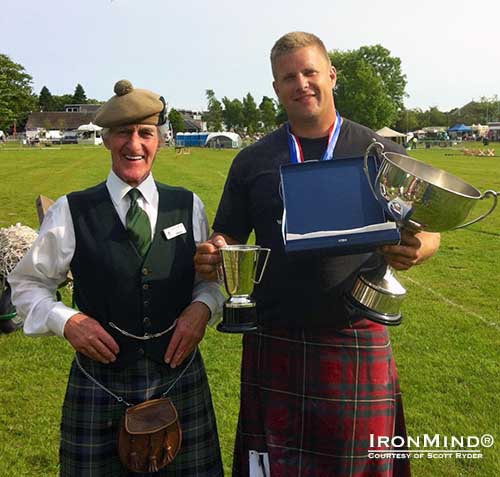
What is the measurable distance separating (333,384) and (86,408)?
97 centimetres

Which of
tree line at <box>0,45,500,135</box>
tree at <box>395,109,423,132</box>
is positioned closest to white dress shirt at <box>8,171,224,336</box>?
tree line at <box>0,45,500,135</box>

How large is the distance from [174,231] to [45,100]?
135546 mm

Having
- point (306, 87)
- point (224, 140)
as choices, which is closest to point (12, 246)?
point (306, 87)

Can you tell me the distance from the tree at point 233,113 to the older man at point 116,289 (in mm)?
90396

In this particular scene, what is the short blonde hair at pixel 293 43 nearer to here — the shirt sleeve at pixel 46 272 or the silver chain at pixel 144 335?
the shirt sleeve at pixel 46 272

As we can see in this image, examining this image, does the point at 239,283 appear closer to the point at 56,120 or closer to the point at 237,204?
the point at 237,204

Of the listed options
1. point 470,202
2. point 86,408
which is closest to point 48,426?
point 86,408

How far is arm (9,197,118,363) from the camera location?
7.07ft

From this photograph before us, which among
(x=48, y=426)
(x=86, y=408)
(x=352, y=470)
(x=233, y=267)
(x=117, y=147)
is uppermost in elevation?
(x=117, y=147)

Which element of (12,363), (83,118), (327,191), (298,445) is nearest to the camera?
(327,191)

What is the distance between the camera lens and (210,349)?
17.7 feet

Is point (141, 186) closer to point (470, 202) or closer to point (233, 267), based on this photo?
point (233, 267)

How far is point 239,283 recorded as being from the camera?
2.17 m

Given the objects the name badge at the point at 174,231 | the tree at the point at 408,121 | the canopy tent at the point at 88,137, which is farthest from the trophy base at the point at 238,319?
the tree at the point at 408,121
